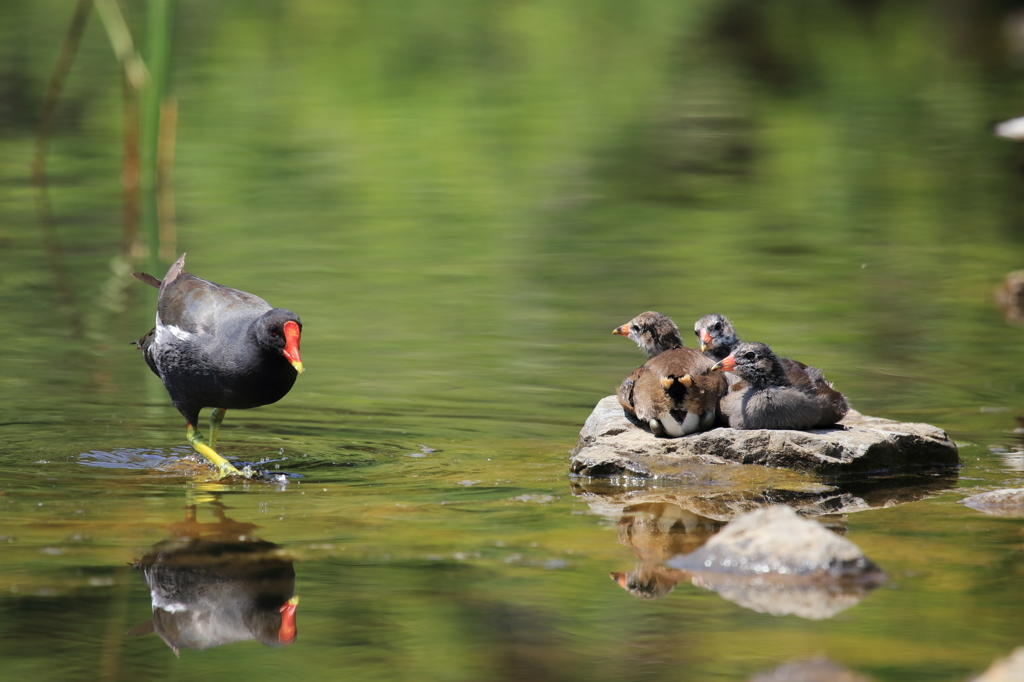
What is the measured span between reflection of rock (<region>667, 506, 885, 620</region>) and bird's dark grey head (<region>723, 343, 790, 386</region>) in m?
1.73

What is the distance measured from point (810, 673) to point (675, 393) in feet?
9.04

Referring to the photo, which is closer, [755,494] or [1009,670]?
[1009,670]

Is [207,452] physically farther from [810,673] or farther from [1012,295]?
[1012,295]

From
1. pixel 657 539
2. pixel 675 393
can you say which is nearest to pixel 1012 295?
pixel 675 393

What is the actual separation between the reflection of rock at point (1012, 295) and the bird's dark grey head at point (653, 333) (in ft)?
15.5

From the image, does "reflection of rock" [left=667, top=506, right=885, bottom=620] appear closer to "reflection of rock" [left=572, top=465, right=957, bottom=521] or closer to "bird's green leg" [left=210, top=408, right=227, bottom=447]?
"reflection of rock" [left=572, top=465, right=957, bottom=521]

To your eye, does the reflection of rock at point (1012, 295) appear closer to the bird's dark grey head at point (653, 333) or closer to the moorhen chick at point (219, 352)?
the bird's dark grey head at point (653, 333)

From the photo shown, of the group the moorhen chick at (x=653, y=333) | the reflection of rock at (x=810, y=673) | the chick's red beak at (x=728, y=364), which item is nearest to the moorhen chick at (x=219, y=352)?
the moorhen chick at (x=653, y=333)

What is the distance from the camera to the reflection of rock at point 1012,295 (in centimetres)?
1156

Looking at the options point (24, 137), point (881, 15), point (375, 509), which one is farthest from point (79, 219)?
point (881, 15)

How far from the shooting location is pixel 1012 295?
11.9 meters

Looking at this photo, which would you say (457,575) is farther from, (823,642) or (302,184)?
(302,184)

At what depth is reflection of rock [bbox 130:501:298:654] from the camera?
15.6ft

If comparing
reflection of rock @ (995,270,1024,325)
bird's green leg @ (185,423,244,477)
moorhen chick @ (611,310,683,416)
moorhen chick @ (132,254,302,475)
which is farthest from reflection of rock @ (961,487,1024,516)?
reflection of rock @ (995,270,1024,325)
